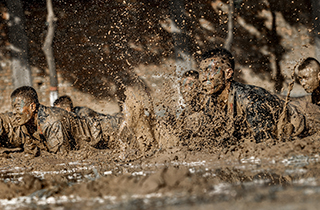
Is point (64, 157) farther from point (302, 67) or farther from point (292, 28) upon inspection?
point (292, 28)

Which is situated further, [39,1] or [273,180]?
[39,1]

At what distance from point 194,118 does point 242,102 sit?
0.66 meters

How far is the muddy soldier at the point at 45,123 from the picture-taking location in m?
4.91

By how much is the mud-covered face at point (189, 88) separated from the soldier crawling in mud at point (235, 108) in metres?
0.72

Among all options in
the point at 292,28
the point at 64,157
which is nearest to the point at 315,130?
the point at 64,157

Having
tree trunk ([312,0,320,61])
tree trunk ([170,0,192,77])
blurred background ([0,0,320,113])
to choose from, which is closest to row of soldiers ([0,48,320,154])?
tree trunk ([170,0,192,77])

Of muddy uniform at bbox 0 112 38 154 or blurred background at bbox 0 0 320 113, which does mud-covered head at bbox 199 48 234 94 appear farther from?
blurred background at bbox 0 0 320 113

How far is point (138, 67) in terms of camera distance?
957 centimetres

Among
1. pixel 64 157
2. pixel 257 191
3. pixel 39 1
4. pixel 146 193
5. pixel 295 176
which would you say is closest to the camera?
pixel 257 191

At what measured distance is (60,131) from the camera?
493 centimetres

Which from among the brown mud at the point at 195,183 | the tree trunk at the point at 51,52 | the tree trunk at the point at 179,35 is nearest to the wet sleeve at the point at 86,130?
the brown mud at the point at 195,183

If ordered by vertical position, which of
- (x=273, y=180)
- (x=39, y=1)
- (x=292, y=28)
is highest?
(x=39, y=1)

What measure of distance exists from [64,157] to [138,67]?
5413 mm

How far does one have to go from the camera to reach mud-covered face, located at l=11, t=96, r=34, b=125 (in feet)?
16.9
